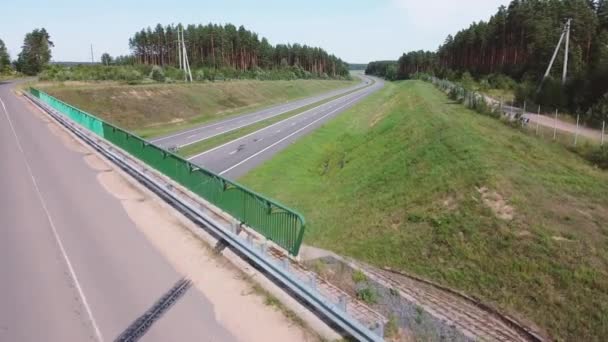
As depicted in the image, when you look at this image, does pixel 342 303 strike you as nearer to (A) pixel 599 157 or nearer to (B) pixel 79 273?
(B) pixel 79 273

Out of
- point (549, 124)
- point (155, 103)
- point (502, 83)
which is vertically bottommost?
point (549, 124)

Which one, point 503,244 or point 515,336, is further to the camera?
point 503,244

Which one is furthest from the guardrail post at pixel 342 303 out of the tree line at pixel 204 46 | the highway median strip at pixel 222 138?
the tree line at pixel 204 46

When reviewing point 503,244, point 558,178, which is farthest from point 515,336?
point 558,178

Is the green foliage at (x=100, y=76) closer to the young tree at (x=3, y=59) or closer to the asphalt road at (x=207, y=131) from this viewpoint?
the asphalt road at (x=207, y=131)

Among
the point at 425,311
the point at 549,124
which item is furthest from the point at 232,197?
the point at 549,124

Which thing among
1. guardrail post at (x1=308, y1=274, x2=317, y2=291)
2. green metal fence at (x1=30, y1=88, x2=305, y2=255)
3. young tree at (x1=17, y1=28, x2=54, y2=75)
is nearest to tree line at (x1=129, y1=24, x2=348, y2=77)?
young tree at (x1=17, y1=28, x2=54, y2=75)

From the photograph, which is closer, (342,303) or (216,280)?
(342,303)

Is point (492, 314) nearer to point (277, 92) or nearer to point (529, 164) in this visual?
point (529, 164)
